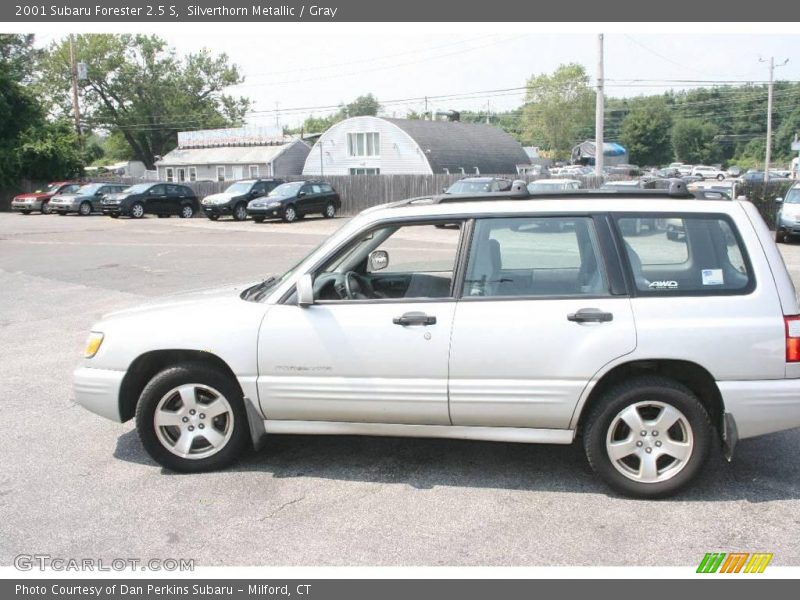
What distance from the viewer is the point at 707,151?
113500 millimetres

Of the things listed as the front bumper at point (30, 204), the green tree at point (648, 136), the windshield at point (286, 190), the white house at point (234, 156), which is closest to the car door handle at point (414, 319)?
the windshield at point (286, 190)

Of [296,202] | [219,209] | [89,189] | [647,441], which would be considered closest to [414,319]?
[647,441]

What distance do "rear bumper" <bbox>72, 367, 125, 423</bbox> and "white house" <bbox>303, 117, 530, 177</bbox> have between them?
47300 millimetres

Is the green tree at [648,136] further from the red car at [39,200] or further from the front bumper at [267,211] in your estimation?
the front bumper at [267,211]

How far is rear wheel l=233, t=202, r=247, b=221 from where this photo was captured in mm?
33031

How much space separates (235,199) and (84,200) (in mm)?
8721

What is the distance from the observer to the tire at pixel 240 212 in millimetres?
33031

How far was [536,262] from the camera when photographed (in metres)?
4.86

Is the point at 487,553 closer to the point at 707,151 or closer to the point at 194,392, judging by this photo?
the point at 194,392

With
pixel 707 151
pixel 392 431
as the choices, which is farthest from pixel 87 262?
pixel 707 151

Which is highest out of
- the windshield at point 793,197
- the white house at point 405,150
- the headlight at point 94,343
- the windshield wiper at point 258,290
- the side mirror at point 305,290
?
the white house at point 405,150

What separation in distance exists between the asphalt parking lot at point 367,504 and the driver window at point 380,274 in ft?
3.68

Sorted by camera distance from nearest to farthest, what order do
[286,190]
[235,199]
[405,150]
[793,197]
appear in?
[793,197] < [286,190] < [235,199] < [405,150]

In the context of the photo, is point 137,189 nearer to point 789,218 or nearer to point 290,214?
point 290,214
